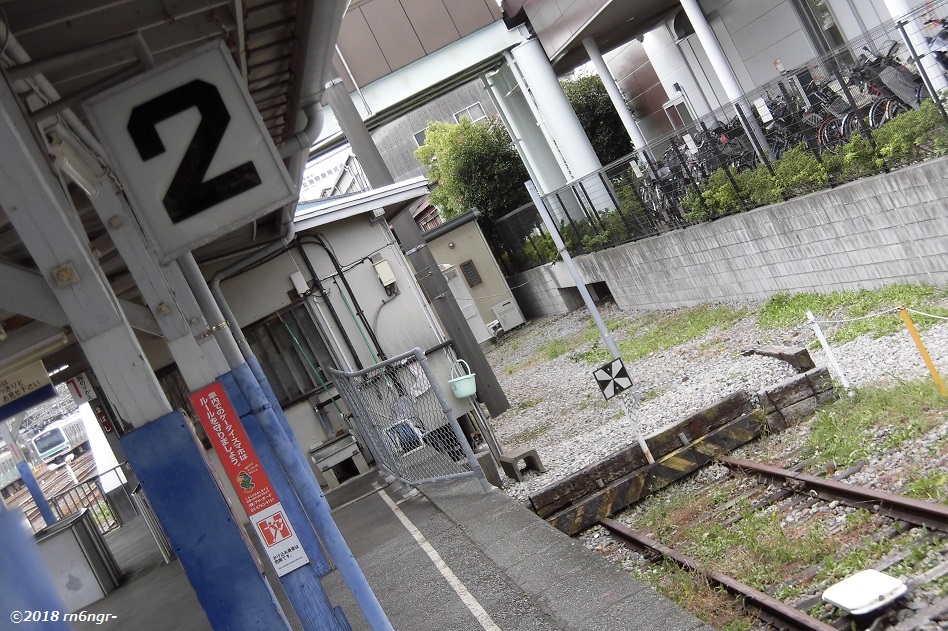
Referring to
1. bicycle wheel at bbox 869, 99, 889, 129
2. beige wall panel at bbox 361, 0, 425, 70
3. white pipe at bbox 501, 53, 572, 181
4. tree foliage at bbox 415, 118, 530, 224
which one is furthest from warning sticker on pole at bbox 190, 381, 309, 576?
tree foliage at bbox 415, 118, 530, 224

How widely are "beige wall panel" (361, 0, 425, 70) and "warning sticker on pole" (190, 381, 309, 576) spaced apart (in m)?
14.6

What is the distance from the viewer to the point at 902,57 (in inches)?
392

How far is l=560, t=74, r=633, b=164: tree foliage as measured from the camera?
24.5 m

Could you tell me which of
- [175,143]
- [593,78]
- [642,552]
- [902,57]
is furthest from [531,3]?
[175,143]

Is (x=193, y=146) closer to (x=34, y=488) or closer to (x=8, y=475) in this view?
(x=34, y=488)

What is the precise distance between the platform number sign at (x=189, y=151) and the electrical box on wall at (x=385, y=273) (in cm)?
816

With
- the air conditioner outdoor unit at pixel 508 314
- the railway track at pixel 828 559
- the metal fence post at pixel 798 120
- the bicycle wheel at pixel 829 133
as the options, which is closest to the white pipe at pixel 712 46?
the metal fence post at pixel 798 120

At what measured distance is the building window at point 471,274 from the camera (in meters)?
25.7

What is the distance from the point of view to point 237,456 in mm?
4867

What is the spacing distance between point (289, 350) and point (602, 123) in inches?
569

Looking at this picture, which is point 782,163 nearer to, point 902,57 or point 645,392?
point 902,57

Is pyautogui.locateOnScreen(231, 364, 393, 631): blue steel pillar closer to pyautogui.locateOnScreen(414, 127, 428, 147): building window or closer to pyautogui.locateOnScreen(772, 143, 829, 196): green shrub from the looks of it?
pyautogui.locateOnScreen(772, 143, 829, 196): green shrub

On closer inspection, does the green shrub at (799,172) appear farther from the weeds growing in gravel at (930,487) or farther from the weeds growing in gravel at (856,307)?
the weeds growing in gravel at (930,487)

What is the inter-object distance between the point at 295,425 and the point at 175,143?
29.4 ft
